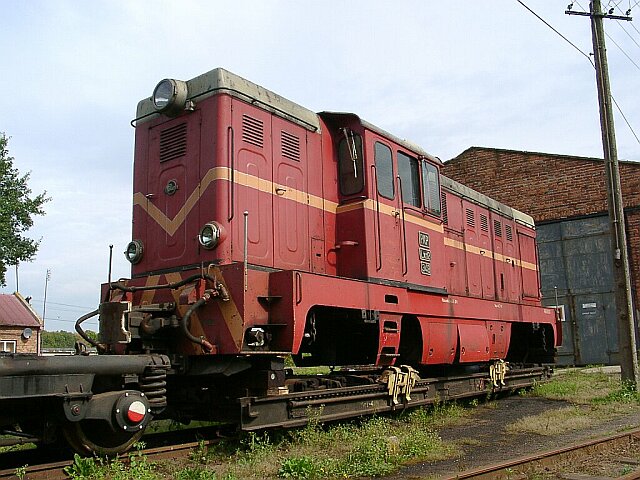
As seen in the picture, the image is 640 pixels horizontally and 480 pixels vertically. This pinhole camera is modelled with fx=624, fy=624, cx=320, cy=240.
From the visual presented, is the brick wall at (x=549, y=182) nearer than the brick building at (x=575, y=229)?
Yes

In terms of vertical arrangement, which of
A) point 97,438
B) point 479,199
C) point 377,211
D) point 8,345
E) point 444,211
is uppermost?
point 479,199

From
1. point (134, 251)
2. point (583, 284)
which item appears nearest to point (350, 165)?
point (134, 251)

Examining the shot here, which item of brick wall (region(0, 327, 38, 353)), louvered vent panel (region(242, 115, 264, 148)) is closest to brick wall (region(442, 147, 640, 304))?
louvered vent panel (region(242, 115, 264, 148))

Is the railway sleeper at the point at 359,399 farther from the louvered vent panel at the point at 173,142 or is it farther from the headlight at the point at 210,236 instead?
the louvered vent panel at the point at 173,142

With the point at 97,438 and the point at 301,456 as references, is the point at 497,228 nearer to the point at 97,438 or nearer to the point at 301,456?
the point at 301,456

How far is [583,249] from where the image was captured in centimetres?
1962

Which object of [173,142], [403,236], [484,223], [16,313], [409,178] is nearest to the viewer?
[173,142]

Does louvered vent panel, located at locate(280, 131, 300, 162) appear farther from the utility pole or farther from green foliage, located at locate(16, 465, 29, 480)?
the utility pole

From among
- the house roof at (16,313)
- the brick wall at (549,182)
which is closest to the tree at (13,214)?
the house roof at (16,313)

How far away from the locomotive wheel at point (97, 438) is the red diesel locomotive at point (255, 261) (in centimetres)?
2

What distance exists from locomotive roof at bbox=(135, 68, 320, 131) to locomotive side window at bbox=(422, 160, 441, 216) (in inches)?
81.7

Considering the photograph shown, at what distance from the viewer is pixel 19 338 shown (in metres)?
26.9

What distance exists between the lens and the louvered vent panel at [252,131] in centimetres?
723

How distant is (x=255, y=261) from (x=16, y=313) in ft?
82.5
